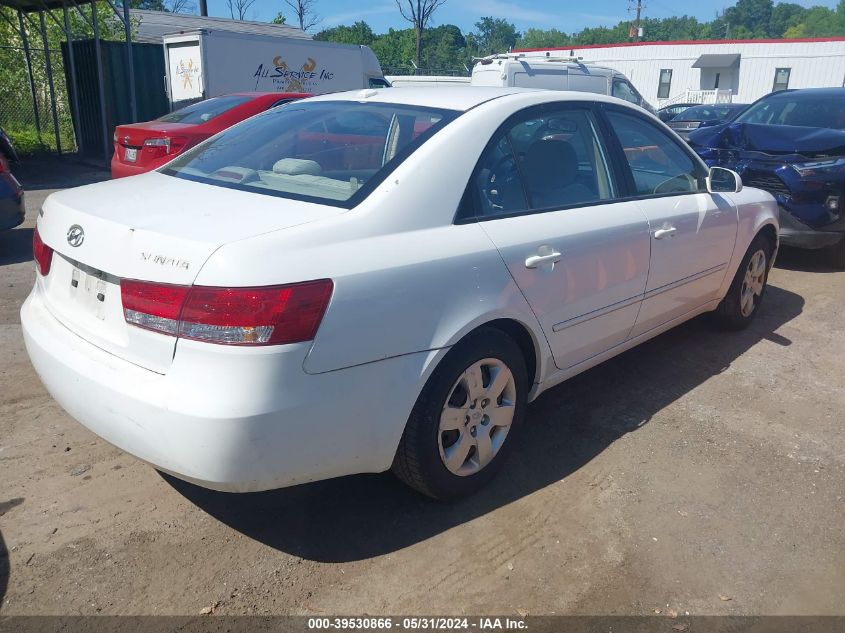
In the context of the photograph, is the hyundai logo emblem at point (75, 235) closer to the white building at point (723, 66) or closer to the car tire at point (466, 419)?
the car tire at point (466, 419)

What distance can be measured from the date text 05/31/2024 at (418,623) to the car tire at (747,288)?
132 inches

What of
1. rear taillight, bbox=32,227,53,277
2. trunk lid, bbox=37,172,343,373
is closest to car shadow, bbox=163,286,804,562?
trunk lid, bbox=37,172,343,373

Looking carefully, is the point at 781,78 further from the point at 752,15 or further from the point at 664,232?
the point at 752,15

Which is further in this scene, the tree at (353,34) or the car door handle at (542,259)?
the tree at (353,34)

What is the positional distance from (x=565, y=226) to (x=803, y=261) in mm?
5559

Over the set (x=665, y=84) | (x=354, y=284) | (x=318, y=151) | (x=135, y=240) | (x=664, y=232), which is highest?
(x=665, y=84)

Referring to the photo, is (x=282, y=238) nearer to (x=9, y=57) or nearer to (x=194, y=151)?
(x=194, y=151)

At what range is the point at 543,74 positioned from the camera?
45.1ft

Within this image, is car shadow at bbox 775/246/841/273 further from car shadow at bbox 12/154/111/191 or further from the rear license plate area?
car shadow at bbox 12/154/111/191

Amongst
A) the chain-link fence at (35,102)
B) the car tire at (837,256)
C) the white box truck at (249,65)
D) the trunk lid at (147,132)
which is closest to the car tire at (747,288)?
the car tire at (837,256)

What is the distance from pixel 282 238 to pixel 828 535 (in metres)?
2.51

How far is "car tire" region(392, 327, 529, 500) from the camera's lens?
2793mm

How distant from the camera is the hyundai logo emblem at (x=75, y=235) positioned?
8.85 ft

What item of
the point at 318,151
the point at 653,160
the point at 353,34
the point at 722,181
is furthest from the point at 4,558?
the point at 353,34
